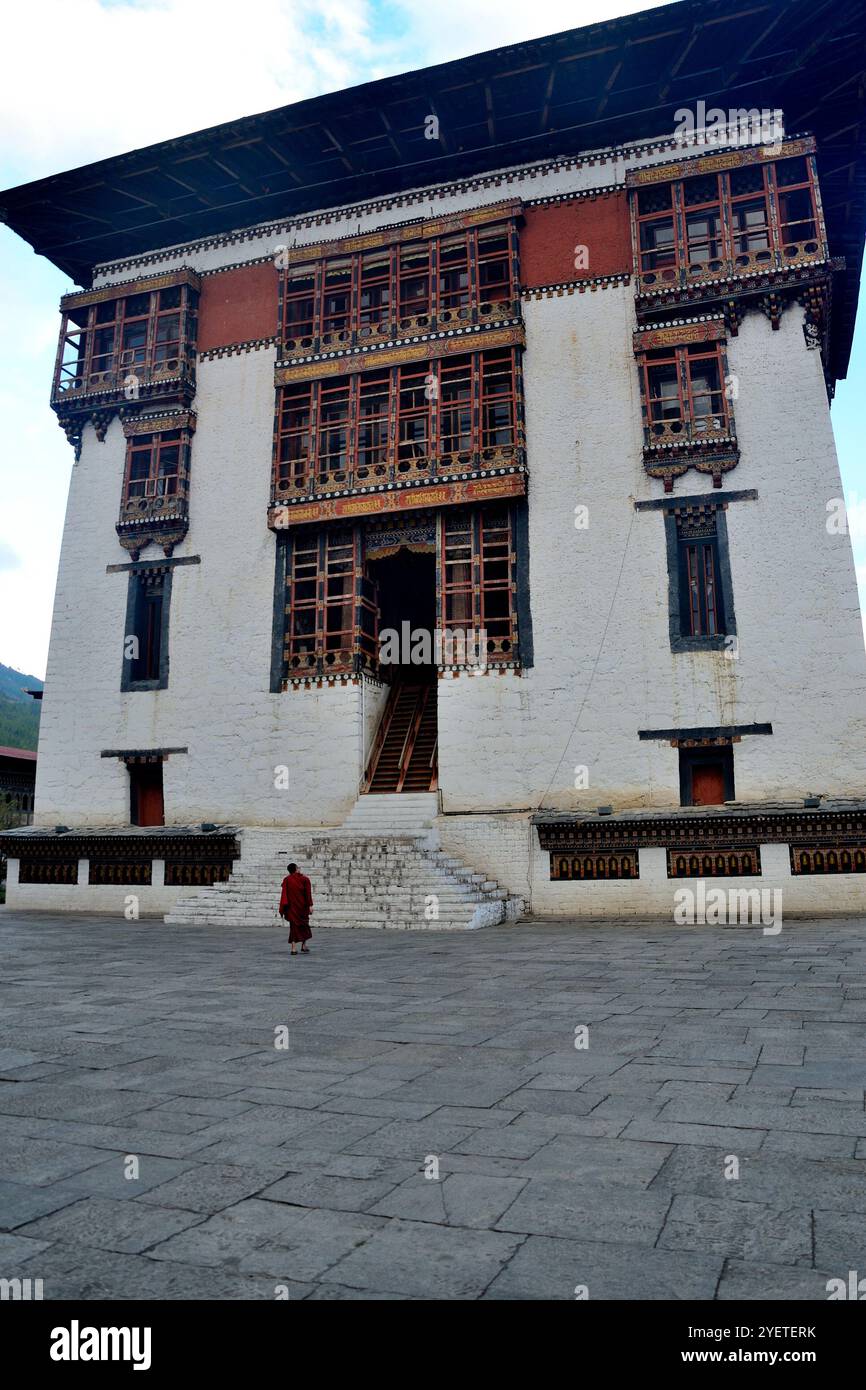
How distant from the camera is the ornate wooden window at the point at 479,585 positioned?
1850 centimetres

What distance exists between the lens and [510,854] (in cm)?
1712

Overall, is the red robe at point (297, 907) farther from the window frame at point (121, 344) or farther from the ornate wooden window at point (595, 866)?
the window frame at point (121, 344)

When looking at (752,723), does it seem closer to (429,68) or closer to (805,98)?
(805,98)

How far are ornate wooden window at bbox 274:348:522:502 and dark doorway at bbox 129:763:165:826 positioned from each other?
7204mm

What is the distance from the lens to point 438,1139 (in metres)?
4.04

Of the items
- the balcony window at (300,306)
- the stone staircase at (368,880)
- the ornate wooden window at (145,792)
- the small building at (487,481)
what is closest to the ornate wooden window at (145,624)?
the small building at (487,481)

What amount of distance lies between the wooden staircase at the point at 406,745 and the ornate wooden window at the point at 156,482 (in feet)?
22.1

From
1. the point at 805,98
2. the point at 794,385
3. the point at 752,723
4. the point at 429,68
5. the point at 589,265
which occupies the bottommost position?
the point at 752,723

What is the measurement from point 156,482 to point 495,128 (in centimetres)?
1129

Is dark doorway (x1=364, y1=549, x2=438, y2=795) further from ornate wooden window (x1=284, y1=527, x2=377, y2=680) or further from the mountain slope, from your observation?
the mountain slope

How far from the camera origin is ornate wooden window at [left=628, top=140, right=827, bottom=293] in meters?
17.4

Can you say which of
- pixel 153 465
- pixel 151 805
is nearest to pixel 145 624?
pixel 153 465

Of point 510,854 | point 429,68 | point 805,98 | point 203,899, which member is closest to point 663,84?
point 805,98

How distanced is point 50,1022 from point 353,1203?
4.56 metres
